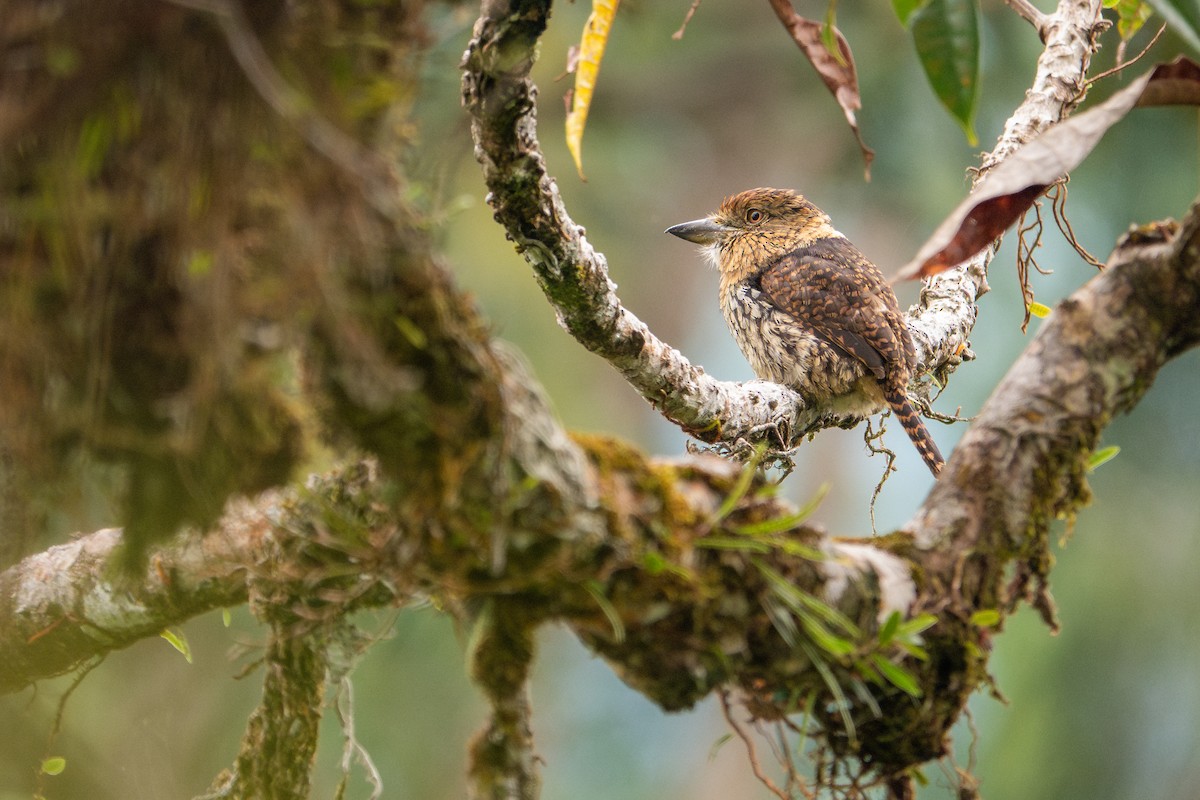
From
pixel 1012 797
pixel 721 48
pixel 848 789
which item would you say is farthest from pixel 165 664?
pixel 721 48

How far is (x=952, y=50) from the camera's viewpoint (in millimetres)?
1470

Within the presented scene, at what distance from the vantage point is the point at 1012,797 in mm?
9406

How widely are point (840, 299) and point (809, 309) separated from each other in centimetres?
13

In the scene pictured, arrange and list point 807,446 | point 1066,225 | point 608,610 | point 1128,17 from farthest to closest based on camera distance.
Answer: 1. point 807,446
2. point 1066,225
3. point 1128,17
4. point 608,610

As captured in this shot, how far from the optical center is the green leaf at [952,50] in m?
1.46

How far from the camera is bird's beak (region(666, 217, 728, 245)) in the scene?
16.4ft

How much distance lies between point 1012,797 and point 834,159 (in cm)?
712

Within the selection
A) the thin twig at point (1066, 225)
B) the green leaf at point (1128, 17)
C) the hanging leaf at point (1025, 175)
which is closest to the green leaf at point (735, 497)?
the hanging leaf at point (1025, 175)

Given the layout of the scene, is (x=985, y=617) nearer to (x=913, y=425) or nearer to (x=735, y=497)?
(x=735, y=497)

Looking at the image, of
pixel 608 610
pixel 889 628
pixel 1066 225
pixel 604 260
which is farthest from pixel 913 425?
pixel 608 610

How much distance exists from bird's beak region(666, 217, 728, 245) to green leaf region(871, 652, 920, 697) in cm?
375

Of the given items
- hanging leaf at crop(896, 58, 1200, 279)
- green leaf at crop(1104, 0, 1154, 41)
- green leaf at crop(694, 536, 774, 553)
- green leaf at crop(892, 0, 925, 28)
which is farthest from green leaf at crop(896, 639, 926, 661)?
green leaf at crop(1104, 0, 1154, 41)

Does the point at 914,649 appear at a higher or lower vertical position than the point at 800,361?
lower

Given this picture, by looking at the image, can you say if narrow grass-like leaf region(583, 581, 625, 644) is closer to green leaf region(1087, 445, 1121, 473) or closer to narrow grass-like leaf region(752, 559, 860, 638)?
narrow grass-like leaf region(752, 559, 860, 638)
